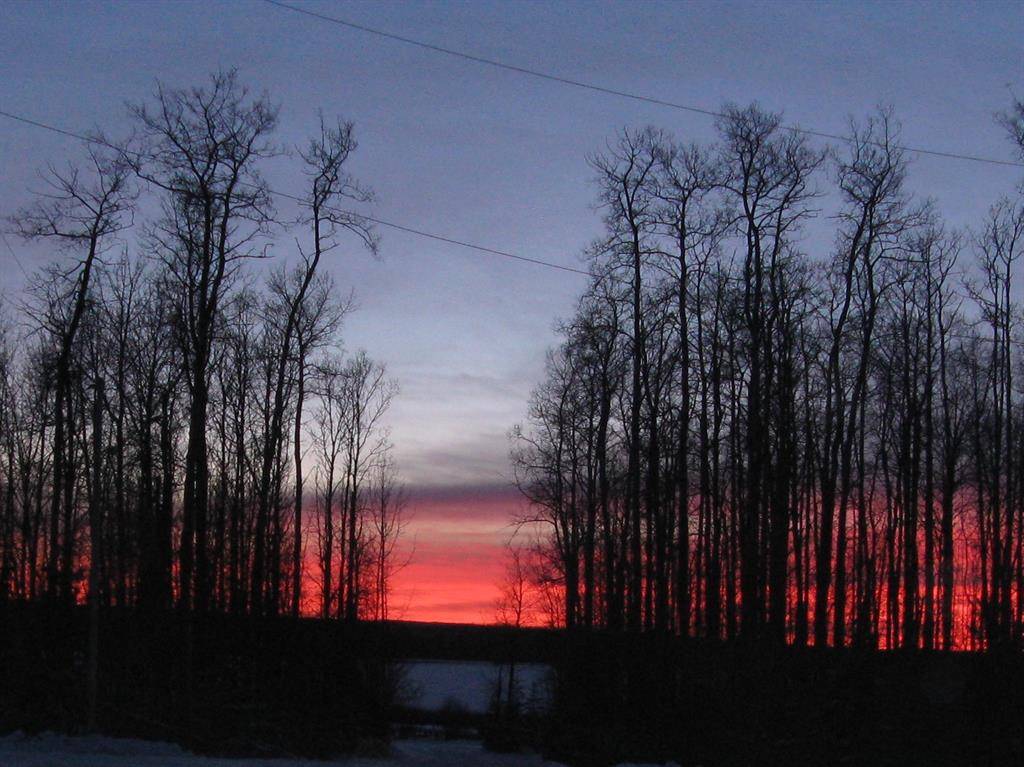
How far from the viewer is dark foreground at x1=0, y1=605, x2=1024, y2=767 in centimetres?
2281

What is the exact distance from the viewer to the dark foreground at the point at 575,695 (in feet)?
74.8

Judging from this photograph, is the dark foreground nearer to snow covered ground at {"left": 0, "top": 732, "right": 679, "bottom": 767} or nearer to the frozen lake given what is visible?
snow covered ground at {"left": 0, "top": 732, "right": 679, "bottom": 767}

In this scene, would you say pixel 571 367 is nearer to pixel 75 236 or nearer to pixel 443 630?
pixel 75 236

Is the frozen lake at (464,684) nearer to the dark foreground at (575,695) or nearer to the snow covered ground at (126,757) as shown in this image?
the dark foreground at (575,695)

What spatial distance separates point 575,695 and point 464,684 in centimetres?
3325

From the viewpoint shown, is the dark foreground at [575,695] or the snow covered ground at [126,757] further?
the dark foreground at [575,695]

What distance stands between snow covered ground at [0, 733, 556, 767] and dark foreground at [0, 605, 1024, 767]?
30.8 inches

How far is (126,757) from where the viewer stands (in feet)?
60.2

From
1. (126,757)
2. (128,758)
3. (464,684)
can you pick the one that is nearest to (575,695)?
(126,757)

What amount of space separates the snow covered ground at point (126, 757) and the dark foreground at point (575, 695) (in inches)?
30.8

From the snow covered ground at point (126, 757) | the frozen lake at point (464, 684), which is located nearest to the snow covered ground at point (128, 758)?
the snow covered ground at point (126, 757)

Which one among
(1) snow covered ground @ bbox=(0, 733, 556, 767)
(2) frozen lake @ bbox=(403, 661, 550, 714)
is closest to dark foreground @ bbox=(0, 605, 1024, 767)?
(1) snow covered ground @ bbox=(0, 733, 556, 767)

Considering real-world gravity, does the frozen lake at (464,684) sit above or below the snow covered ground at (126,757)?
below

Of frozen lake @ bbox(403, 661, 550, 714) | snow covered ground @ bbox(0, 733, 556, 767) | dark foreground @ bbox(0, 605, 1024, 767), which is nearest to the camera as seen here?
snow covered ground @ bbox(0, 733, 556, 767)
